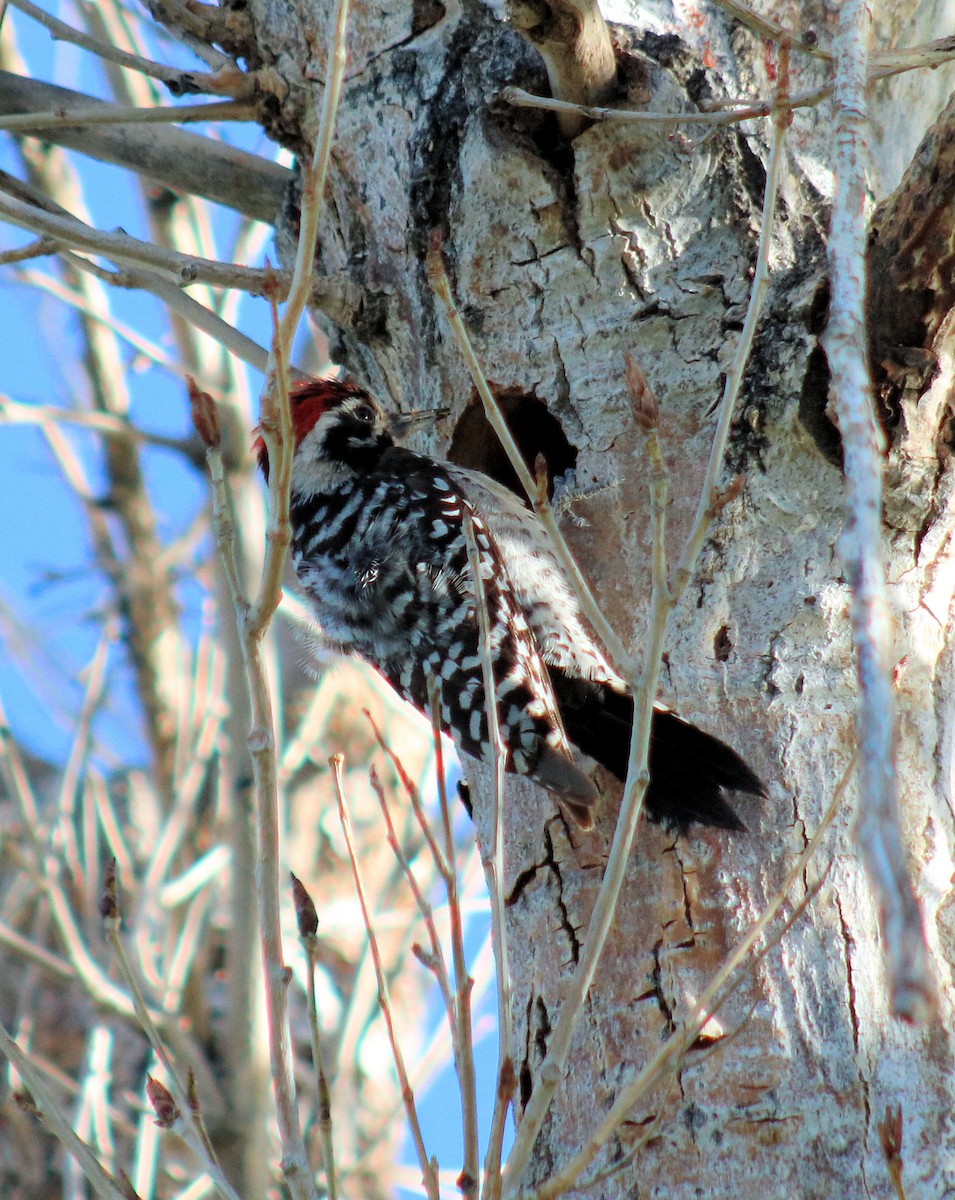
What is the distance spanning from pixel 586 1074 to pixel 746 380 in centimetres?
147

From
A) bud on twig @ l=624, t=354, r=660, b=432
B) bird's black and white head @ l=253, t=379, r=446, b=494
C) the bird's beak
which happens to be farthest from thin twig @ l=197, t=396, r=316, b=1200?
bird's black and white head @ l=253, t=379, r=446, b=494

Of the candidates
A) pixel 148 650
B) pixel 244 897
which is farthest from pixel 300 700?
pixel 244 897

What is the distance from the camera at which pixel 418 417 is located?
333 centimetres

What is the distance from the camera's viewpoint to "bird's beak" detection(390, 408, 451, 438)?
3301 mm

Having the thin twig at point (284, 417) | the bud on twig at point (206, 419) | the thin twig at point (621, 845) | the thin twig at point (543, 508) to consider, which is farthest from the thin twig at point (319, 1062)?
the bud on twig at point (206, 419)

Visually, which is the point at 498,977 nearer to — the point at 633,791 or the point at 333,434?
the point at 633,791

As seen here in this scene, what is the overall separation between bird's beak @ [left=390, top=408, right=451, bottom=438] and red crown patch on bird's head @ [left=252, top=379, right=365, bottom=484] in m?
0.62

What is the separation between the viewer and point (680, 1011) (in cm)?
A: 230

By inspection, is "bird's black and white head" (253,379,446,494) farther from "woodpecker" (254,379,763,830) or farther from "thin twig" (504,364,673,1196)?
"thin twig" (504,364,673,1196)

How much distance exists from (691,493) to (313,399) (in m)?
1.64

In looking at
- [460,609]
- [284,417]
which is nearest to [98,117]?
[460,609]

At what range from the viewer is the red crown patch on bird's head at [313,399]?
4027 mm

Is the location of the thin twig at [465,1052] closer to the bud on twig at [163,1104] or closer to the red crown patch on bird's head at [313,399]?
the bud on twig at [163,1104]

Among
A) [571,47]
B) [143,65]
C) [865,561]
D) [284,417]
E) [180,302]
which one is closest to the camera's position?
[865,561]
